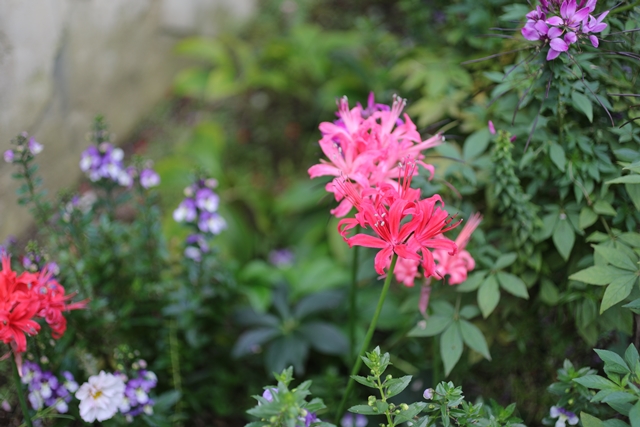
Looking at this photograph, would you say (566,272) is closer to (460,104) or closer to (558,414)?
(558,414)

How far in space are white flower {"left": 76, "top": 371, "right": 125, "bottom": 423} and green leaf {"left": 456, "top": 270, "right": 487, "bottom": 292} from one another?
0.93 m

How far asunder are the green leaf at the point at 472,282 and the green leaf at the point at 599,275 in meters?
0.25

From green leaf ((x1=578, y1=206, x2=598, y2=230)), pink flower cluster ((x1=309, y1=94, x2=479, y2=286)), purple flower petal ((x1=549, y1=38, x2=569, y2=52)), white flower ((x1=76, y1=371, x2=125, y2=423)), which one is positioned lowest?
white flower ((x1=76, y1=371, x2=125, y2=423))

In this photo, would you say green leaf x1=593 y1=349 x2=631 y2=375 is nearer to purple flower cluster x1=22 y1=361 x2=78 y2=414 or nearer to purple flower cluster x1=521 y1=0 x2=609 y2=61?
purple flower cluster x1=521 y1=0 x2=609 y2=61

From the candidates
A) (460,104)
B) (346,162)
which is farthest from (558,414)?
(460,104)

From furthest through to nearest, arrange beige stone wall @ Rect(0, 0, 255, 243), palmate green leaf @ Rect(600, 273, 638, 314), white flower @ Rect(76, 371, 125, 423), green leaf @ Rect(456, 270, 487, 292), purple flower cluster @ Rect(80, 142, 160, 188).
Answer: beige stone wall @ Rect(0, 0, 255, 243) < purple flower cluster @ Rect(80, 142, 160, 188) < green leaf @ Rect(456, 270, 487, 292) < white flower @ Rect(76, 371, 125, 423) < palmate green leaf @ Rect(600, 273, 638, 314)

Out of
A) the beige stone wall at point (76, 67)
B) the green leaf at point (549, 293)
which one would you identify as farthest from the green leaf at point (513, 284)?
the beige stone wall at point (76, 67)

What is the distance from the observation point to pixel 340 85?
2.99 meters

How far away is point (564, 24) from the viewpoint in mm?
1161

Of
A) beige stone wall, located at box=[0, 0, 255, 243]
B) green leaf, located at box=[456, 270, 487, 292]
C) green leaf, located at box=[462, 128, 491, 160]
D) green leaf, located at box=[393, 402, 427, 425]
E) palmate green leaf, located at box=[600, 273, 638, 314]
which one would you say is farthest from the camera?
beige stone wall, located at box=[0, 0, 255, 243]

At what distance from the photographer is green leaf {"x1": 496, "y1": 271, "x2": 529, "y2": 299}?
4.51 feet

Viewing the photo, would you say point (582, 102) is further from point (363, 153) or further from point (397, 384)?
point (397, 384)

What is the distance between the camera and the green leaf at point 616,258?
1.23m

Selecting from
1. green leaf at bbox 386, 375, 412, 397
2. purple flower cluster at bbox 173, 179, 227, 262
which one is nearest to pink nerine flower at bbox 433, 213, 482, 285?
green leaf at bbox 386, 375, 412, 397
